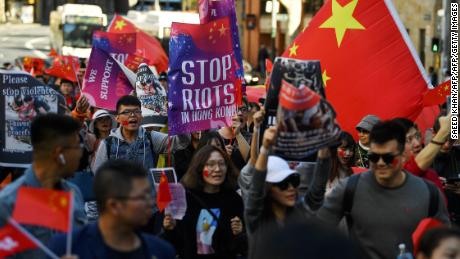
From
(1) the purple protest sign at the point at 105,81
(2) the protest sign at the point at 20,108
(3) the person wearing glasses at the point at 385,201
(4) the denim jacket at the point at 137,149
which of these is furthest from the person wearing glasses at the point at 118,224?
(1) the purple protest sign at the point at 105,81

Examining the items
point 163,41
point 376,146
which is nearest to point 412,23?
point 163,41

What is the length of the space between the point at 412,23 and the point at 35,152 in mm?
38479

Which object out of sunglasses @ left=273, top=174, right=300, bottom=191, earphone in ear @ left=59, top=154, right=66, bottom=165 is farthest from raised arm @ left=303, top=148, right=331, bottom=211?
earphone in ear @ left=59, top=154, right=66, bottom=165

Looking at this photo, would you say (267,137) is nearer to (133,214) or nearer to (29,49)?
(133,214)

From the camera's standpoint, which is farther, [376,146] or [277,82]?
[277,82]

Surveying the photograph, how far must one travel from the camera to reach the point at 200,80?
361 inches

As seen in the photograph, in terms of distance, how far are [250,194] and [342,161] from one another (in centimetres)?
225

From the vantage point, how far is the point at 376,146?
6516mm

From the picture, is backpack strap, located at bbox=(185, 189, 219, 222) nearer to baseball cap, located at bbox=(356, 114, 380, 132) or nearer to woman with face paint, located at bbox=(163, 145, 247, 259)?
woman with face paint, located at bbox=(163, 145, 247, 259)

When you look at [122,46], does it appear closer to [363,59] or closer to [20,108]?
[363,59]

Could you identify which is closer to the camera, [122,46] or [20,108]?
[20,108]

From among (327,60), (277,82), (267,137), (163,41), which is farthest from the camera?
(163,41)

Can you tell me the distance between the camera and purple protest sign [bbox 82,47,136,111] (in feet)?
39.4

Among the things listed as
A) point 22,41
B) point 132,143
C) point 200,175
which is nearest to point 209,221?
point 200,175
